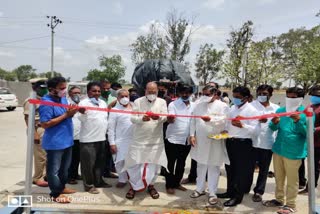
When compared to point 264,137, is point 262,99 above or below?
above

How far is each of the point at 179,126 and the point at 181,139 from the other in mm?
210

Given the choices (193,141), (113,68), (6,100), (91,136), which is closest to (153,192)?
(193,141)

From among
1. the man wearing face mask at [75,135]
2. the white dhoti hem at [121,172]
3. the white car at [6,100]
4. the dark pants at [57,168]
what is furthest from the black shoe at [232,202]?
the white car at [6,100]

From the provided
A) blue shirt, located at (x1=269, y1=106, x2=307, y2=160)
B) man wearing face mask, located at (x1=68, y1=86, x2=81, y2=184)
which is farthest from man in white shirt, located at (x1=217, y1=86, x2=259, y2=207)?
man wearing face mask, located at (x1=68, y1=86, x2=81, y2=184)

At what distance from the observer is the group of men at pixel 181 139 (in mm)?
4184

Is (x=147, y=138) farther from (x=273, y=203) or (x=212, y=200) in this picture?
(x=273, y=203)

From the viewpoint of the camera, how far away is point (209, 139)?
4594 mm

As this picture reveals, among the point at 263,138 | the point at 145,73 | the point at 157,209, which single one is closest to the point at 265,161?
the point at 263,138

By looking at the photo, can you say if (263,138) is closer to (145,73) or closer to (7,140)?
(145,73)

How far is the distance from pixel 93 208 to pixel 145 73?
432 cm

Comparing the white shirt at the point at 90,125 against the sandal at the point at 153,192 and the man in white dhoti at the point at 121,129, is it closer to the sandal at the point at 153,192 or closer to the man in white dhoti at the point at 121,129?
the man in white dhoti at the point at 121,129

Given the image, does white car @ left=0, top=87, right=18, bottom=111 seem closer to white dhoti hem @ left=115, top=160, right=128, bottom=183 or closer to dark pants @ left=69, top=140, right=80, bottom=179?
dark pants @ left=69, top=140, right=80, bottom=179

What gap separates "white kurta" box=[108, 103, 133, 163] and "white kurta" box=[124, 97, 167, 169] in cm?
34

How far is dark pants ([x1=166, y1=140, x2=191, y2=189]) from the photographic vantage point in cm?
513
